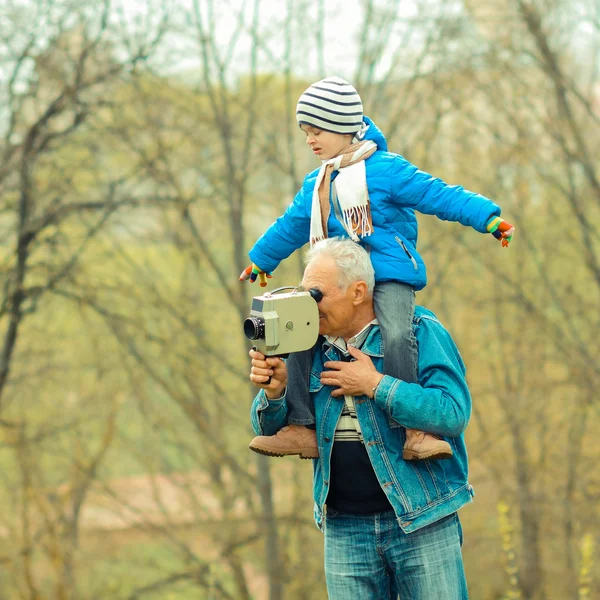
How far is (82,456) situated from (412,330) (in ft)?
33.3

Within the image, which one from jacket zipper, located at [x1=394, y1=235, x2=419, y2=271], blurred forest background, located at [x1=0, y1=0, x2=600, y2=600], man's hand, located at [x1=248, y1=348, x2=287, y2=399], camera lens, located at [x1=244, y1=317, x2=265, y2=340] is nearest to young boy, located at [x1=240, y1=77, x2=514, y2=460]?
jacket zipper, located at [x1=394, y1=235, x2=419, y2=271]

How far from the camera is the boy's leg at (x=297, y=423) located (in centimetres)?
211

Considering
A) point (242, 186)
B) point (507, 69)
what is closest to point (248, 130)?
point (242, 186)

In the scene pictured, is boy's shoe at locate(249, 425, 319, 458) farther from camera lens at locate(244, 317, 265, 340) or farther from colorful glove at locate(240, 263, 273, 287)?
colorful glove at locate(240, 263, 273, 287)

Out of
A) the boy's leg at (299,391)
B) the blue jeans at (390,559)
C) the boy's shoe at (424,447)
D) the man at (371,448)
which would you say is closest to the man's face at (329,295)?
the man at (371,448)

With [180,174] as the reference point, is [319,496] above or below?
below

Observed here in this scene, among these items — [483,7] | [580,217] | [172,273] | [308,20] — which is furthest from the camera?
[172,273]

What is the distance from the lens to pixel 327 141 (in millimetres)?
2270

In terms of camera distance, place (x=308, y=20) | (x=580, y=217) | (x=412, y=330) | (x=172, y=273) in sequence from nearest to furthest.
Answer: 1. (x=412, y=330)
2. (x=308, y=20)
3. (x=580, y=217)
4. (x=172, y=273)

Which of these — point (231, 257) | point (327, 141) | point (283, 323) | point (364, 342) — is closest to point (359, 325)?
point (364, 342)

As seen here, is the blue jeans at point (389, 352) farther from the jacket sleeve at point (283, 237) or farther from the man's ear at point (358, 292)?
the jacket sleeve at point (283, 237)

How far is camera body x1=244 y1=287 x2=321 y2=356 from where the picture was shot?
194 centimetres

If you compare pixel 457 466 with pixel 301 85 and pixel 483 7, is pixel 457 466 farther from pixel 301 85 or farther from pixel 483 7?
pixel 483 7

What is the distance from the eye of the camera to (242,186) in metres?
7.90
